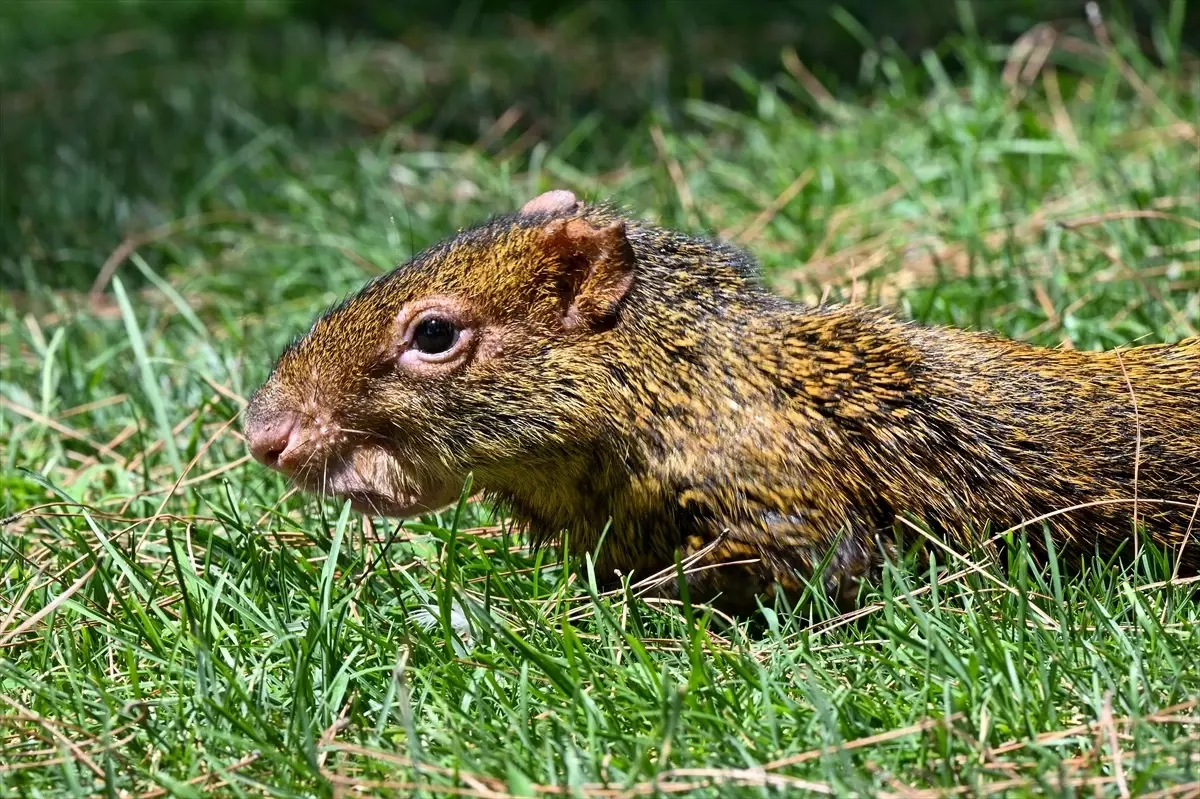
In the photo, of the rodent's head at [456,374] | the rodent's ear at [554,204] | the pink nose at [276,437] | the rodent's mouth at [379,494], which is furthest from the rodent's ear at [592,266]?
the pink nose at [276,437]

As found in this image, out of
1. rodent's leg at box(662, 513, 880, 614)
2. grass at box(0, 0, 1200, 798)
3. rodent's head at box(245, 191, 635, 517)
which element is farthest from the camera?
rodent's head at box(245, 191, 635, 517)

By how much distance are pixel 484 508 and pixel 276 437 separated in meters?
0.84

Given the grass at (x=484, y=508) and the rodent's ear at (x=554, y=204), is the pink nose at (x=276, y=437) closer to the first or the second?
the grass at (x=484, y=508)

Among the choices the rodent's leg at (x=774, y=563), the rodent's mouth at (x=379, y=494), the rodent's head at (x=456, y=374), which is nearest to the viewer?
the rodent's leg at (x=774, y=563)

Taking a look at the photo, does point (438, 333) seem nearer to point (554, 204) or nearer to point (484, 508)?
point (554, 204)

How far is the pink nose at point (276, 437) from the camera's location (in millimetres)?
3648

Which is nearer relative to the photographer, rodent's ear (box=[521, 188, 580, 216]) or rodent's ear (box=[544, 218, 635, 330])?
rodent's ear (box=[544, 218, 635, 330])

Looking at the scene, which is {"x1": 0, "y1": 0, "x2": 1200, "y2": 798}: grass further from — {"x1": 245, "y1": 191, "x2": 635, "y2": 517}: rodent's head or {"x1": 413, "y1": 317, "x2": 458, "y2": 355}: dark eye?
{"x1": 413, "y1": 317, "x2": 458, "y2": 355}: dark eye

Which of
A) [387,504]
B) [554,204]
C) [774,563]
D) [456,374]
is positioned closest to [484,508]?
[387,504]

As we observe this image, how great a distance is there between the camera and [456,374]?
3592mm

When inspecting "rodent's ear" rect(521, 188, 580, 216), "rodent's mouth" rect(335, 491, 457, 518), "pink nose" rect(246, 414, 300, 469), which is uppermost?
"rodent's ear" rect(521, 188, 580, 216)

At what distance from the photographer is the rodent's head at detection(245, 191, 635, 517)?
3570 millimetres

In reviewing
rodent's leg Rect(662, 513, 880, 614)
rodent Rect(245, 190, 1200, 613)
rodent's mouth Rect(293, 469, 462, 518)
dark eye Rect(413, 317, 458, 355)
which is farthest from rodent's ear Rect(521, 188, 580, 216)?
rodent's leg Rect(662, 513, 880, 614)

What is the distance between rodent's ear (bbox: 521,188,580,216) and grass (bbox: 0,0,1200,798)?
2.74 feet
